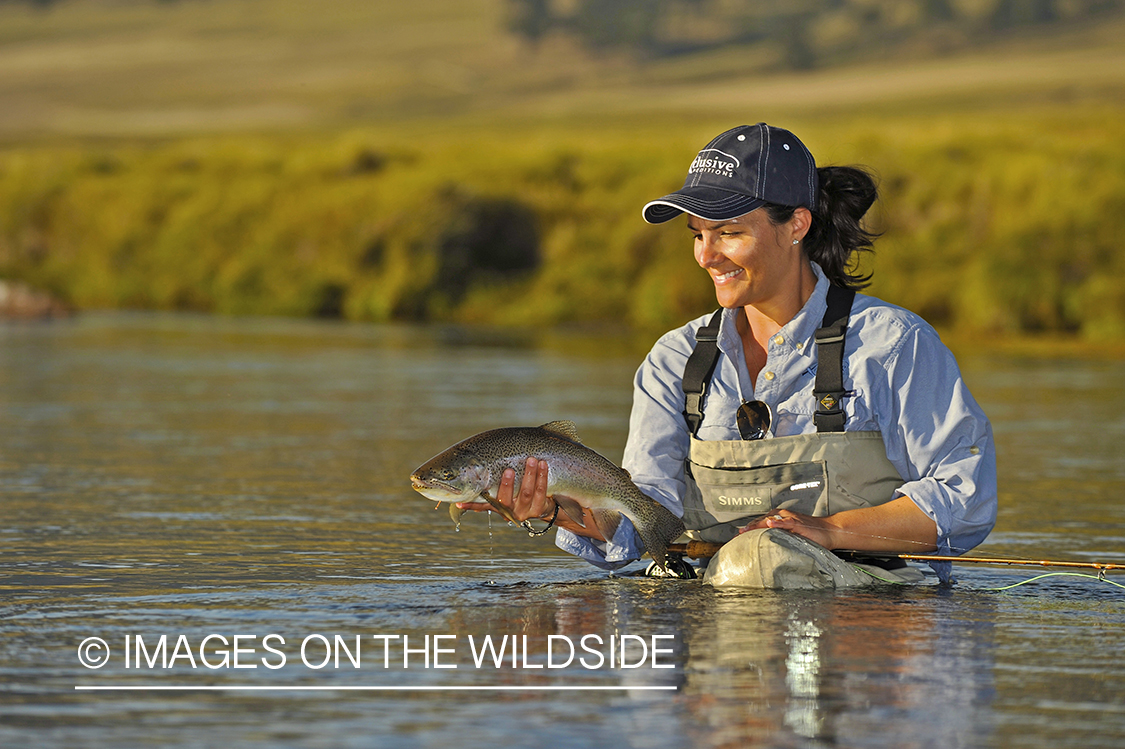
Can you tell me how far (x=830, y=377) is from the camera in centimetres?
604

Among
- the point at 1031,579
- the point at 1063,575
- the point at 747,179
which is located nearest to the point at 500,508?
the point at 747,179

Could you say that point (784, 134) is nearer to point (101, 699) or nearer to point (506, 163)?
point (101, 699)

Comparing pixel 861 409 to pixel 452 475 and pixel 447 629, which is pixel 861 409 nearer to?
pixel 452 475

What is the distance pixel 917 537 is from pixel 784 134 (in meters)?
1.34

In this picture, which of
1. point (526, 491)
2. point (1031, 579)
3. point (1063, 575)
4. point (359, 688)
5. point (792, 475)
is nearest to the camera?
point (359, 688)

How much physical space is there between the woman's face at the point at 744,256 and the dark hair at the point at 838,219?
82 mm

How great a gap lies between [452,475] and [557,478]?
0.36 metres

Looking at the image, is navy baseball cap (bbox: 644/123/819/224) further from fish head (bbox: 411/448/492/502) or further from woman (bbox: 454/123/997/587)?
fish head (bbox: 411/448/492/502)

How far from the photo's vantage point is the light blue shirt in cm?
589

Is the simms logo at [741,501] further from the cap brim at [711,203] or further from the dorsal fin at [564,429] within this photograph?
the cap brim at [711,203]

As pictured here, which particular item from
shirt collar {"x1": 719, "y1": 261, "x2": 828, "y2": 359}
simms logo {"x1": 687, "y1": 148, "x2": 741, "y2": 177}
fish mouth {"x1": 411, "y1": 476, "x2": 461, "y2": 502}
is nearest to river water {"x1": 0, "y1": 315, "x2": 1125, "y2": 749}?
fish mouth {"x1": 411, "y1": 476, "x2": 461, "y2": 502}

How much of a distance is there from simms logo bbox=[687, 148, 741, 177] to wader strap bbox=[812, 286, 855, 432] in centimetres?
59

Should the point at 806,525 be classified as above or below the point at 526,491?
below

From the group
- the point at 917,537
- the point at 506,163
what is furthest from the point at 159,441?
the point at 506,163
